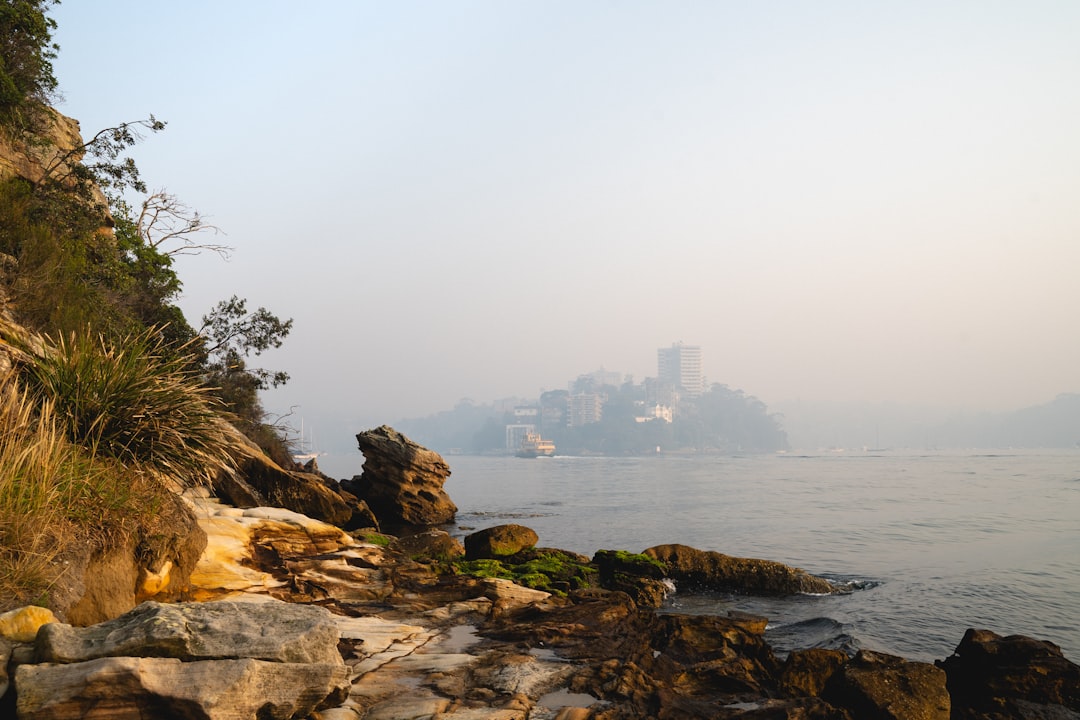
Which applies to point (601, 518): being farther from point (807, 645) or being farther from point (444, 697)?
point (444, 697)

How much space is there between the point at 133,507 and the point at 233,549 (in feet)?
12.7

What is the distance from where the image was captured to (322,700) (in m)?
5.47

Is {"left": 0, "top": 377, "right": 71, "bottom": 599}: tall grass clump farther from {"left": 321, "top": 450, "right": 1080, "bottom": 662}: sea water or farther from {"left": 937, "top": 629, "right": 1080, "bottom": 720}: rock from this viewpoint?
{"left": 321, "top": 450, "right": 1080, "bottom": 662}: sea water

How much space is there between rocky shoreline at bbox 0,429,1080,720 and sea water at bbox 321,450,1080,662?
415cm

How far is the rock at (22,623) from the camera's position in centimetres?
521

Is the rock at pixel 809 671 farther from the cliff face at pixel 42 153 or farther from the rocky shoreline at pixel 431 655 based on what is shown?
the cliff face at pixel 42 153

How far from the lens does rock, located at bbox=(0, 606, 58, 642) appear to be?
205 inches

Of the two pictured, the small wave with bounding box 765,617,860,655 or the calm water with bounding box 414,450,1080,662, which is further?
the calm water with bounding box 414,450,1080,662

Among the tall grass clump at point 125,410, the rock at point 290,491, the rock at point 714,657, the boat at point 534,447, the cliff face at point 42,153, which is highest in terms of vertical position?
the cliff face at point 42,153

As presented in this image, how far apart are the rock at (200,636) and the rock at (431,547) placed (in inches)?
415

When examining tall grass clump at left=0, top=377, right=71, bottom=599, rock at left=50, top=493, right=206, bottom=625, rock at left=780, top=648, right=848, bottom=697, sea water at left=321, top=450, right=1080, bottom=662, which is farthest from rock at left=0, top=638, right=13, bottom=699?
sea water at left=321, top=450, right=1080, bottom=662

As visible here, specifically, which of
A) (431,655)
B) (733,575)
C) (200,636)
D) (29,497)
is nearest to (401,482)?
(733,575)

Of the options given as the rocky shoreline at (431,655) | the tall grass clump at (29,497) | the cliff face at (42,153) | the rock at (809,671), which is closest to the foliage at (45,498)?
the tall grass clump at (29,497)

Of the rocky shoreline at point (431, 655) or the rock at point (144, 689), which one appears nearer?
the rock at point (144, 689)
